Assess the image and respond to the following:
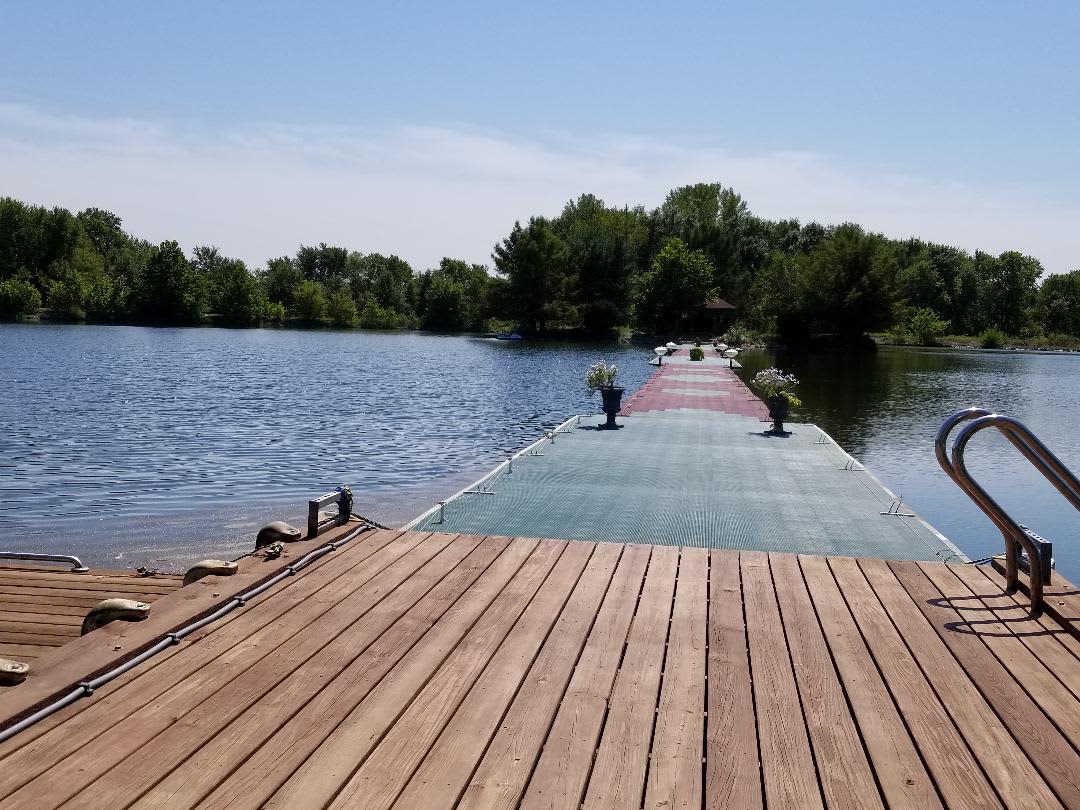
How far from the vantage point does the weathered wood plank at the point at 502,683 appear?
7.91ft

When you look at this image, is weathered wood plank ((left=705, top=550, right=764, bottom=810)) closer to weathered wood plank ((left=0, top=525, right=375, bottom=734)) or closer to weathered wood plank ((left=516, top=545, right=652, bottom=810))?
weathered wood plank ((left=516, top=545, right=652, bottom=810))

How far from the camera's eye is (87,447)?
15.5 meters

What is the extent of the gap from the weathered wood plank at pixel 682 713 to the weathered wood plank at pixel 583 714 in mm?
186

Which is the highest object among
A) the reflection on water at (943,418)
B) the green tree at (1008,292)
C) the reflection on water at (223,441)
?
the green tree at (1008,292)

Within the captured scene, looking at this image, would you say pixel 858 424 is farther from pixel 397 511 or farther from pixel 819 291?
pixel 819 291

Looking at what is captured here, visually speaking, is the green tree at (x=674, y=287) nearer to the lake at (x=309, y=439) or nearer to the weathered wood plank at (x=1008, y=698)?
the lake at (x=309, y=439)

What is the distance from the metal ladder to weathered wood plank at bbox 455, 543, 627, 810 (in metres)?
1.65

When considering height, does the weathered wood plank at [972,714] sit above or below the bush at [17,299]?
below

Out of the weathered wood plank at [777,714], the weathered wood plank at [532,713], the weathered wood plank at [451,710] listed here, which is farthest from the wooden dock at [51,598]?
the weathered wood plank at [777,714]

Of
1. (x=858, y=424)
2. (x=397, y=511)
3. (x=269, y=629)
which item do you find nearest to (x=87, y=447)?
(x=397, y=511)

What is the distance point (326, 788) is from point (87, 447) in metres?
15.0

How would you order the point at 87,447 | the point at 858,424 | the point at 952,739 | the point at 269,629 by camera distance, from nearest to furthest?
1. the point at 952,739
2. the point at 269,629
3. the point at 87,447
4. the point at 858,424

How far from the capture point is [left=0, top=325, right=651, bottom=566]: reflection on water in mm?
10414

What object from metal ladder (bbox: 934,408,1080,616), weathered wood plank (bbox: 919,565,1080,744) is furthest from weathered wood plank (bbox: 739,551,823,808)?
metal ladder (bbox: 934,408,1080,616)
